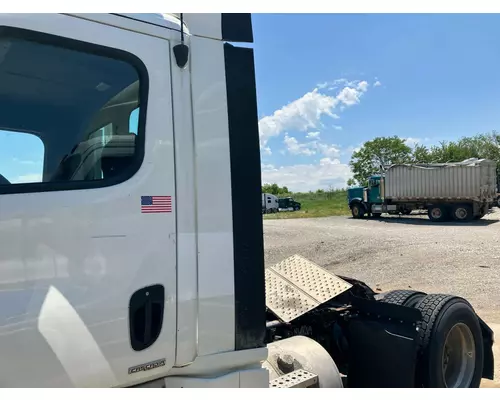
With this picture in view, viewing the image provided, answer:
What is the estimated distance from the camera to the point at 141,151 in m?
1.92

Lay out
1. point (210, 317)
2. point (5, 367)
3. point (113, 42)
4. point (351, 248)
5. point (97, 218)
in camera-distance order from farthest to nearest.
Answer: point (351, 248) < point (210, 317) < point (113, 42) < point (97, 218) < point (5, 367)

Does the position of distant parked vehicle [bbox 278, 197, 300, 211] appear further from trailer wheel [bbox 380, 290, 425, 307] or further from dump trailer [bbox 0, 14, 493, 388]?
dump trailer [bbox 0, 14, 493, 388]

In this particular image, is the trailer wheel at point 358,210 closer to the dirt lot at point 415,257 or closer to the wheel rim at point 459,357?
the dirt lot at point 415,257

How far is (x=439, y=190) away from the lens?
26734 millimetres

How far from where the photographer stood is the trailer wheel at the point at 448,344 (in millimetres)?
3025

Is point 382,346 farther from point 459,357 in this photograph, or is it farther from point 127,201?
point 127,201

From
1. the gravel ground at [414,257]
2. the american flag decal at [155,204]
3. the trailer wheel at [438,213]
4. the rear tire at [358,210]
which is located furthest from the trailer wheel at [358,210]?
the american flag decal at [155,204]

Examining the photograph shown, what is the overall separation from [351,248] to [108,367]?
570 inches

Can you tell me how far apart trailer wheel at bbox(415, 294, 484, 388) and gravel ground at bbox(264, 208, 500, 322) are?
3681 mm

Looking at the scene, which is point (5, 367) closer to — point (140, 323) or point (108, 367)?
point (108, 367)

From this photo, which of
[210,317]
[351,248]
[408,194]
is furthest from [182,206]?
[408,194]

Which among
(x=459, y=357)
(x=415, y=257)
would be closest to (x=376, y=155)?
(x=415, y=257)

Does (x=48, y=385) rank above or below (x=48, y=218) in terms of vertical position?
below

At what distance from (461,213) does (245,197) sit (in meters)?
26.6
